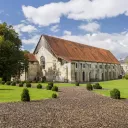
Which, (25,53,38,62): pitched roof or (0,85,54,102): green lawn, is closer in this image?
(0,85,54,102): green lawn

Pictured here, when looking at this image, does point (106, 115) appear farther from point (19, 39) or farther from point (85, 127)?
point (19, 39)

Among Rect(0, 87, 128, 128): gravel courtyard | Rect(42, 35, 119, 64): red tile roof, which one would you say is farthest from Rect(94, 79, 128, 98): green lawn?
Rect(42, 35, 119, 64): red tile roof

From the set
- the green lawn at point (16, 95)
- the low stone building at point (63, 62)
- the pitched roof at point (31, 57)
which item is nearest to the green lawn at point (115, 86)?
the green lawn at point (16, 95)

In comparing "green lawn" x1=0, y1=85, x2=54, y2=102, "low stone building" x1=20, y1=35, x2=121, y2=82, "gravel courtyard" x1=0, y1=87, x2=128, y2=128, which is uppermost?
Result: "low stone building" x1=20, y1=35, x2=121, y2=82

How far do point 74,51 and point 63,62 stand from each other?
834 centimetres

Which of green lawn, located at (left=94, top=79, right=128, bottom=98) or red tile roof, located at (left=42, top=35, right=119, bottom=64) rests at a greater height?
red tile roof, located at (left=42, top=35, right=119, bottom=64)

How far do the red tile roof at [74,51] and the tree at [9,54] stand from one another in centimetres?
1025

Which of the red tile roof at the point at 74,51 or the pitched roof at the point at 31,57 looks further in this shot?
the pitched roof at the point at 31,57

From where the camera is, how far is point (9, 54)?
185 feet

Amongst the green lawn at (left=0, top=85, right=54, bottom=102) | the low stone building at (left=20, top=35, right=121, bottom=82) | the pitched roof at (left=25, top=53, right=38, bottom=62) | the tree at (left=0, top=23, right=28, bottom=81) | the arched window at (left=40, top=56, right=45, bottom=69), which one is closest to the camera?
the green lawn at (left=0, top=85, right=54, bottom=102)

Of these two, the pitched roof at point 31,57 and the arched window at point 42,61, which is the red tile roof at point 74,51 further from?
the pitched roof at point 31,57

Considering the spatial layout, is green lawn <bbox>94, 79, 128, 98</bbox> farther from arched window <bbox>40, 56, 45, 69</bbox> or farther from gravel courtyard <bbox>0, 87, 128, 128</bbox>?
arched window <bbox>40, 56, 45, 69</bbox>

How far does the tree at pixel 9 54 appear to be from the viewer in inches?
2137

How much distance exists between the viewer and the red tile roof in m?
69.9
